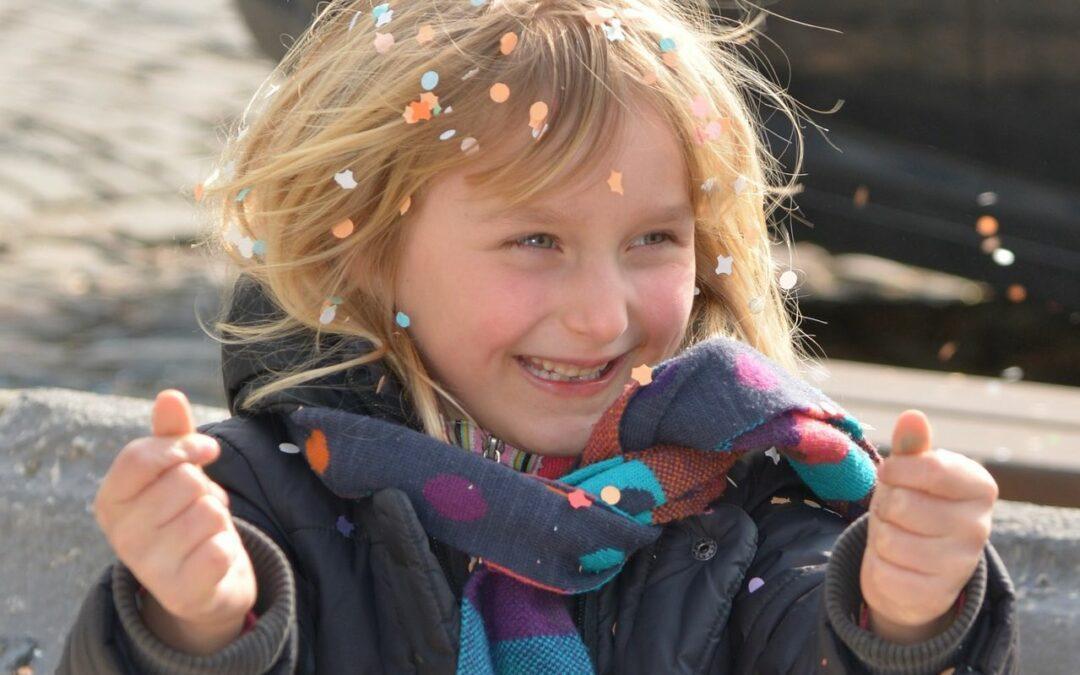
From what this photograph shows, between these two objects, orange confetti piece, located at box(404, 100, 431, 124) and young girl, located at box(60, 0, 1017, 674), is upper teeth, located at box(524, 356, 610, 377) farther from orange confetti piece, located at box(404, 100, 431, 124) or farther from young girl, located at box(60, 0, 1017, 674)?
orange confetti piece, located at box(404, 100, 431, 124)

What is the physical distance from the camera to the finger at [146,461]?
4.42ft

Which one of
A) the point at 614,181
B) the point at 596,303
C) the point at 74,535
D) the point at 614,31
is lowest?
the point at 74,535

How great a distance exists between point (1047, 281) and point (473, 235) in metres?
2.79

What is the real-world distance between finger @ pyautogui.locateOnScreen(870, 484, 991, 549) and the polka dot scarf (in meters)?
0.33

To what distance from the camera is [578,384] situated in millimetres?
1819

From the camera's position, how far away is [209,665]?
4.53 feet

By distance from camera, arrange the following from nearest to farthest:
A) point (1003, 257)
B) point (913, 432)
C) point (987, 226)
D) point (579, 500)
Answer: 1. point (913, 432)
2. point (579, 500)
3. point (987, 226)
4. point (1003, 257)

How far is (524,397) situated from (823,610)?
1.61ft

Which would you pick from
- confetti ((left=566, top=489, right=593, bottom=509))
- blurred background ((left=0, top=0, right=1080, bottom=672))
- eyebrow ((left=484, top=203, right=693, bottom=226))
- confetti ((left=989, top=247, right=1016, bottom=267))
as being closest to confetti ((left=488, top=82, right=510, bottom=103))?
eyebrow ((left=484, top=203, right=693, bottom=226))

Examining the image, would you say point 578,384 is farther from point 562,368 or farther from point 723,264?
point 723,264

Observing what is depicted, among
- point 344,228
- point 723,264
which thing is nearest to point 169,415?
point 344,228

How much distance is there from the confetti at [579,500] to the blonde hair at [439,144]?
23cm

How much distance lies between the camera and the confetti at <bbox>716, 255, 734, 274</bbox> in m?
2.06

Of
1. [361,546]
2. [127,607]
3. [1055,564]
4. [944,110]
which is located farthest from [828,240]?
[127,607]
